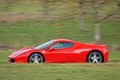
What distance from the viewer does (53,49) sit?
14508 millimetres

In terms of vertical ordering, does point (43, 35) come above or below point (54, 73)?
above

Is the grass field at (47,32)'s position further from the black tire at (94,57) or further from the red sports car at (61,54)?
the black tire at (94,57)

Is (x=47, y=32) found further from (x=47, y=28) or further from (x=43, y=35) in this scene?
(x=47, y=28)

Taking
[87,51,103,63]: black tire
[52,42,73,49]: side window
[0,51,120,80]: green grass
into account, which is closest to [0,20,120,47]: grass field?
[52,42,73,49]: side window

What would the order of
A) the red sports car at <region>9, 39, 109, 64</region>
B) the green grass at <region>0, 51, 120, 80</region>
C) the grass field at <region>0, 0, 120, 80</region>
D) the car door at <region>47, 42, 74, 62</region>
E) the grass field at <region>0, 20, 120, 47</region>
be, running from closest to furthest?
the green grass at <region>0, 51, 120, 80</region>, the grass field at <region>0, 0, 120, 80</region>, the red sports car at <region>9, 39, 109, 64</region>, the car door at <region>47, 42, 74, 62</region>, the grass field at <region>0, 20, 120, 47</region>

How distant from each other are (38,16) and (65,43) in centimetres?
3002

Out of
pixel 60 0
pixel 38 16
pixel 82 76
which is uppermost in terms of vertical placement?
pixel 38 16

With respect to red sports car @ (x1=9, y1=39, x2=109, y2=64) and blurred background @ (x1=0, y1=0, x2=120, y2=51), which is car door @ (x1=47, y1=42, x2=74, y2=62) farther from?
blurred background @ (x1=0, y1=0, x2=120, y2=51)

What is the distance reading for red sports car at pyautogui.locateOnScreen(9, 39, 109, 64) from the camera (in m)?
14.1

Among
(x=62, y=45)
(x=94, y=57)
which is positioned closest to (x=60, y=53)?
(x=62, y=45)

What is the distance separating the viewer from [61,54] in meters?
14.4

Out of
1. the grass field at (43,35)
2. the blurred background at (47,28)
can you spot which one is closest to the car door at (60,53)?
the grass field at (43,35)

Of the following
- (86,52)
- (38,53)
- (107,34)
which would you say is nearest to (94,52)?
(86,52)

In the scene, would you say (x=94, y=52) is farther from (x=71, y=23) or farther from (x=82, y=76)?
(x=71, y=23)
